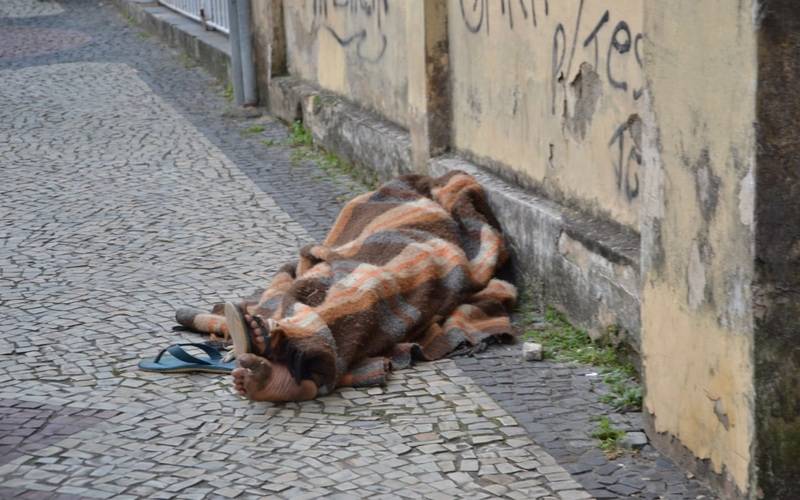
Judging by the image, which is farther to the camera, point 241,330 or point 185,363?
point 185,363

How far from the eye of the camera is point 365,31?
8148mm

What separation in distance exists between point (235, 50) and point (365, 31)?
264 centimetres

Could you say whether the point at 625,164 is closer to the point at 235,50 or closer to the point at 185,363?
the point at 185,363

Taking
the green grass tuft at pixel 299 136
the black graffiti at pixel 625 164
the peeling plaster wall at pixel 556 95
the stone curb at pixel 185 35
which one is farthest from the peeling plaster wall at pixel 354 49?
the black graffiti at pixel 625 164

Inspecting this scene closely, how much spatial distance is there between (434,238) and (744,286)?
2128mm

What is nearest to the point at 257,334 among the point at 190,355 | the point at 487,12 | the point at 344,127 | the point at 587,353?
the point at 190,355

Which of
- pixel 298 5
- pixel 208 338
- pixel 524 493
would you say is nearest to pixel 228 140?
pixel 298 5

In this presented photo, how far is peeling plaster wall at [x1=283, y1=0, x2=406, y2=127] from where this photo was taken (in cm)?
759

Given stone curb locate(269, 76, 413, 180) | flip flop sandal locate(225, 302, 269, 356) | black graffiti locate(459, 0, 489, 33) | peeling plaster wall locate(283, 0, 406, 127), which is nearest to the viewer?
flip flop sandal locate(225, 302, 269, 356)

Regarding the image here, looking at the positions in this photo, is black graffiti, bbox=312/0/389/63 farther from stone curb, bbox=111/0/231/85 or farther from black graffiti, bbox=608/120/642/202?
black graffiti, bbox=608/120/642/202

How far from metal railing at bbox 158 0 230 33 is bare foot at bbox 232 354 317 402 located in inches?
298

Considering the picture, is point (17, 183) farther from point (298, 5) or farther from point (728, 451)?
point (728, 451)

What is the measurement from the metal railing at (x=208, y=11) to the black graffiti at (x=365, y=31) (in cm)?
312

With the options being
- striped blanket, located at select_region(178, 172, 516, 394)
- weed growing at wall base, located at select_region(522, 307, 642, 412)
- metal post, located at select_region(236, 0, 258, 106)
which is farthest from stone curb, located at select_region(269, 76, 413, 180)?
weed growing at wall base, located at select_region(522, 307, 642, 412)
